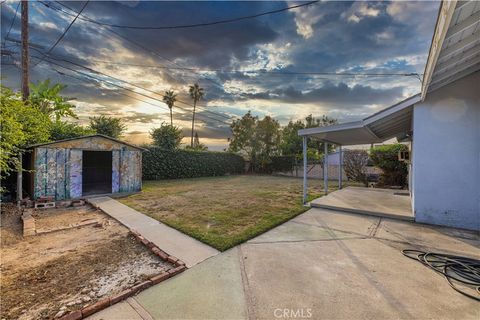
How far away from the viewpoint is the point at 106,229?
14.3 ft

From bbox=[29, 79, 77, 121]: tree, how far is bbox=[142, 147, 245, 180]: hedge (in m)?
4.64

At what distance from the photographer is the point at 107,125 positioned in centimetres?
1362

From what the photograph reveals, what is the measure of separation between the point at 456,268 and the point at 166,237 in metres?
4.52

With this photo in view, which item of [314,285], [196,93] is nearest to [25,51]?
[314,285]

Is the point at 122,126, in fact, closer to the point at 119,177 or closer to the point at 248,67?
the point at 119,177

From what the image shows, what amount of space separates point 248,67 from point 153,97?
7.82 metres

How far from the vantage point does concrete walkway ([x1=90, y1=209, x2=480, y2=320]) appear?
187 cm

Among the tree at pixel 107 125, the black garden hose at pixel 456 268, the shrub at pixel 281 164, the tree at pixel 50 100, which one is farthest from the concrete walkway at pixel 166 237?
the shrub at pixel 281 164

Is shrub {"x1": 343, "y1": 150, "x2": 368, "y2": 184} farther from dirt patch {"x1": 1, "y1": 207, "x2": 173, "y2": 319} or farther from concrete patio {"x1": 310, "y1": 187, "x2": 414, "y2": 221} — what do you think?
dirt patch {"x1": 1, "y1": 207, "x2": 173, "y2": 319}

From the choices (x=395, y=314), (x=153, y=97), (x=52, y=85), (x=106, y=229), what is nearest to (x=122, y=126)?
(x=153, y=97)

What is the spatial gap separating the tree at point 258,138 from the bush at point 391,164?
10.7m

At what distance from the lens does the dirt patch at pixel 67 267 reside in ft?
6.80

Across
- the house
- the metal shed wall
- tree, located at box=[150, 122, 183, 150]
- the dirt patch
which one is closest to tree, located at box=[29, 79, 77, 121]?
the metal shed wall

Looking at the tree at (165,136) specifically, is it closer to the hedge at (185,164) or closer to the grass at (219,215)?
the hedge at (185,164)
